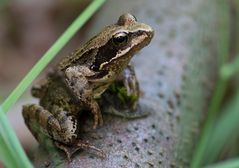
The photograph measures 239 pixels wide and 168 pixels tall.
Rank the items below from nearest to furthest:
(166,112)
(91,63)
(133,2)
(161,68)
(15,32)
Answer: (91,63)
(166,112)
(161,68)
(133,2)
(15,32)

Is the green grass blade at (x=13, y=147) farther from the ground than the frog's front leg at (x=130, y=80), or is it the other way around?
the green grass blade at (x=13, y=147)

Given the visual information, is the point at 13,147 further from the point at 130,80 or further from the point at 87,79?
the point at 130,80

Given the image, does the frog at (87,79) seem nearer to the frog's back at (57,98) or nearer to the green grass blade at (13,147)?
the frog's back at (57,98)

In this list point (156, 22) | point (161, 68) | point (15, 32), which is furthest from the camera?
point (15, 32)

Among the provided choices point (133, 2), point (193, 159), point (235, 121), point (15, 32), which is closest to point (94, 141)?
point (193, 159)

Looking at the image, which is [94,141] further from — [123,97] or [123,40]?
[123,40]

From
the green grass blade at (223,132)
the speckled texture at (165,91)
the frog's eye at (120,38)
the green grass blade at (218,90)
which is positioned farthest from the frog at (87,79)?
the green grass blade at (223,132)

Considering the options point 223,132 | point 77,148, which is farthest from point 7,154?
point 223,132
